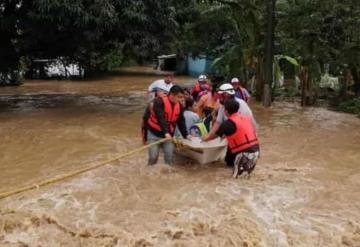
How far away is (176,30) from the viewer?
17609mm

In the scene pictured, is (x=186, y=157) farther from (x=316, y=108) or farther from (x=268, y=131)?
(x=316, y=108)

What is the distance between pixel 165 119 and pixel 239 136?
1.16 metres

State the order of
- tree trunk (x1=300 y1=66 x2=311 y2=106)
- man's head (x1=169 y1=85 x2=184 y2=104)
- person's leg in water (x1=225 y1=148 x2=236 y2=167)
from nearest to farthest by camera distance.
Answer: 1. man's head (x1=169 y1=85 x2=184 y2=104)
2. person's leg in water (x1=225 y1=148 x2=236 y2=167)
3. tree trunk (x1=300 y1=66 x2=311 y2=106)

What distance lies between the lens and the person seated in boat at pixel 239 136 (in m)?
8.11

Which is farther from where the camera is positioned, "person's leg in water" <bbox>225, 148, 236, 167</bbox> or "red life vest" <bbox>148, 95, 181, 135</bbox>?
"person's leg in water" <bbox>225, 148, 236, 167</bbox>

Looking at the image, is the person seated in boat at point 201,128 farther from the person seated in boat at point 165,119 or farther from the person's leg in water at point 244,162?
the person's leg in water at point 244,162

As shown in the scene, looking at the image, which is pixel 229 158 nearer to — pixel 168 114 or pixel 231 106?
pixel 231 106

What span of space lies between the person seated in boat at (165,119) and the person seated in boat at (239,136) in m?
0.61

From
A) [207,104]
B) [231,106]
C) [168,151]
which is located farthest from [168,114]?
[207,104]

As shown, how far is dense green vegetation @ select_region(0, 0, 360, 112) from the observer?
14695mm

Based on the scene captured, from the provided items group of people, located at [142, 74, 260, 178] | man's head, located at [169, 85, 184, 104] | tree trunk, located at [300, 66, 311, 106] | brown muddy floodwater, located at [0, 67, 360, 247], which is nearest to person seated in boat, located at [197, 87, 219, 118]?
brown muddy floodwater, located at [0, 67, 360, 247]

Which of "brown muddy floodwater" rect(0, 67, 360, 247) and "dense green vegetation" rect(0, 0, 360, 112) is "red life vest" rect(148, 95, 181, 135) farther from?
"dense green vegetation" rect(0, 0, 360, 112)

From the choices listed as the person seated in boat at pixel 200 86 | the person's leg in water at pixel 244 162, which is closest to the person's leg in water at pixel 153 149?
the person's leg in water at pixel 244 162

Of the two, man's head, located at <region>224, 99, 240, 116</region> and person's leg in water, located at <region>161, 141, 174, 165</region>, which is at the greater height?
man's head, located at <region>224, 99, 240, 116</region>
